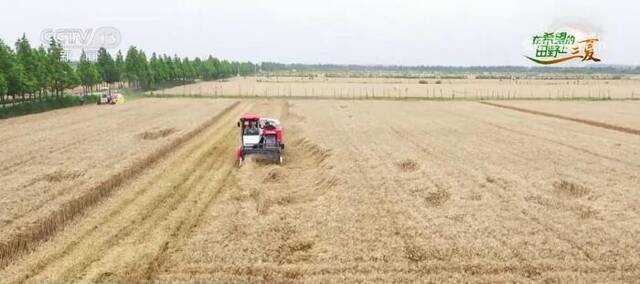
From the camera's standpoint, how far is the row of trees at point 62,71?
49375 millimetres

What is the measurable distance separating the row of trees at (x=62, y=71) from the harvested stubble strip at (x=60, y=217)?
34.1 m

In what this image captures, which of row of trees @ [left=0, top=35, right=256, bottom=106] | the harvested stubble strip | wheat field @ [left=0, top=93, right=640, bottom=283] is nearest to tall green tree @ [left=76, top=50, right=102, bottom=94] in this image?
row of trees @ [left=0, top=35, right=256, bottom=106]

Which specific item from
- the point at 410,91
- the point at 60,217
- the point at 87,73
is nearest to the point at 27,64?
the point at 87,73

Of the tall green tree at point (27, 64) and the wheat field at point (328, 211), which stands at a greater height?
the tall green tree at point (27, 64)

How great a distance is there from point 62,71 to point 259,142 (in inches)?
1981

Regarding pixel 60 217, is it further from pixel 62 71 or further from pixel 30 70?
pixel 62 71

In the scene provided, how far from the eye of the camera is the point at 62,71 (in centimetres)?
6328

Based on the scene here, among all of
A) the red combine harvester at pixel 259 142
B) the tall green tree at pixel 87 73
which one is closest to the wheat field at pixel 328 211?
the red combine harvester at pixel 259 142

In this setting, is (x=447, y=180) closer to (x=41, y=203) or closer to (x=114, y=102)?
(x=41, y=203)

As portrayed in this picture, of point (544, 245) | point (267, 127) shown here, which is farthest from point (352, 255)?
point (267, 127)

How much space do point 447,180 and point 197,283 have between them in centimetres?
1079

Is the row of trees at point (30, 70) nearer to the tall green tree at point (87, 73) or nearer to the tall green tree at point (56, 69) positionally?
the tall green tree at point (56, 69)

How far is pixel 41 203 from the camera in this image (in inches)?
574

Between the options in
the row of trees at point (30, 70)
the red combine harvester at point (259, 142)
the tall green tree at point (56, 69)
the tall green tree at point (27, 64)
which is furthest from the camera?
the tall green tree at point (56, 69)
